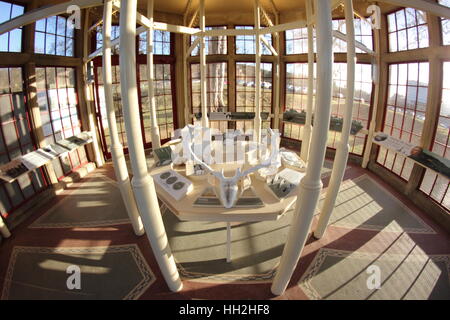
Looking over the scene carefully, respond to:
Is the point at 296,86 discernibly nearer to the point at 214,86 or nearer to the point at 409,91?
the point at 214,86

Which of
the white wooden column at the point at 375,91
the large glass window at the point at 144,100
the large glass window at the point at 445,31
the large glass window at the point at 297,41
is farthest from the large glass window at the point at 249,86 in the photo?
the large glass window at the point at 445,31

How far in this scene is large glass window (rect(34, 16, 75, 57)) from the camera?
738cm

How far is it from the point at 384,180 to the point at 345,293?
5.84 metres

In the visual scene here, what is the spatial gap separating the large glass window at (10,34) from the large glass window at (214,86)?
21.8 ft

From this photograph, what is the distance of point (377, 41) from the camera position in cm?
857

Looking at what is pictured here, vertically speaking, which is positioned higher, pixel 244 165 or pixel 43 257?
pixel 244 165

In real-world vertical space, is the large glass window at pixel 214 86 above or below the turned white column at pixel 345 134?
above

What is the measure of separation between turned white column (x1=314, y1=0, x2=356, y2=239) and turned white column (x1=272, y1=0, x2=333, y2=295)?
71.7 inches

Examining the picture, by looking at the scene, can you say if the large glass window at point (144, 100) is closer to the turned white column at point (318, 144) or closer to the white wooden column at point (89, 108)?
the white wooden column at point (89, 108)

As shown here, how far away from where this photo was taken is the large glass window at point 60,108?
7875mm

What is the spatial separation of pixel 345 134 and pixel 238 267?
11.1 feet

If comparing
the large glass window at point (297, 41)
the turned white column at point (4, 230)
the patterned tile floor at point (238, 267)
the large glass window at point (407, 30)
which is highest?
the large glass window at point (297, 41)
